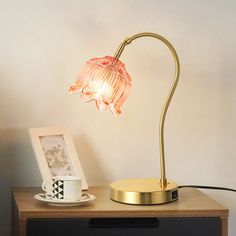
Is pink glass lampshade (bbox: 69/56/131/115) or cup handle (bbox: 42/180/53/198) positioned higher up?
pink glass lampshade (bbox: 69/56/131/115)

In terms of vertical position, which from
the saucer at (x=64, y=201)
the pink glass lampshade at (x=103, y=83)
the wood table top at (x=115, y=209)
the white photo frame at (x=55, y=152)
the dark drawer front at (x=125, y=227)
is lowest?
the dark drawer front at (x=125, y=227)

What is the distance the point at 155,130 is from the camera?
1.71 m

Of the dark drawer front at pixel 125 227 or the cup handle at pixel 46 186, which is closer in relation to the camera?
the dark drawer front at pixel 125 227

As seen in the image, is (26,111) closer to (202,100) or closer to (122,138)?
(122,138)

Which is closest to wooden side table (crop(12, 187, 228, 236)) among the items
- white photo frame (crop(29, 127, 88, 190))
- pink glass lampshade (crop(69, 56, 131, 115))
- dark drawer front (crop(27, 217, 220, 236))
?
dark drawer front (crop(27, 217, 220, 236))

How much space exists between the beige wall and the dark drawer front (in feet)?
1.32

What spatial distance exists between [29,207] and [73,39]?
0.59m

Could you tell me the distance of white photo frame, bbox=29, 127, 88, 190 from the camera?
1.50 metres

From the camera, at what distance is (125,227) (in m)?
1.29

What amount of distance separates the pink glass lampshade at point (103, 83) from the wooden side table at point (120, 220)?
11.3 inches

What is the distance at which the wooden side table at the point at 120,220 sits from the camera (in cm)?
127

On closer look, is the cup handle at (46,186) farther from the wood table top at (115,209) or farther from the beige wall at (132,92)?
the beige wall at (132,92)

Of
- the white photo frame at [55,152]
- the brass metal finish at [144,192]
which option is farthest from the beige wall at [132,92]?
the brass metal finish at [144,192]

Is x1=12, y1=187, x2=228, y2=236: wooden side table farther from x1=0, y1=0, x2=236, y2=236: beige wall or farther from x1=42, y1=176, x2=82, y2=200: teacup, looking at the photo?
x1=0, y1=0, x2=236, y2=236: beige wall
